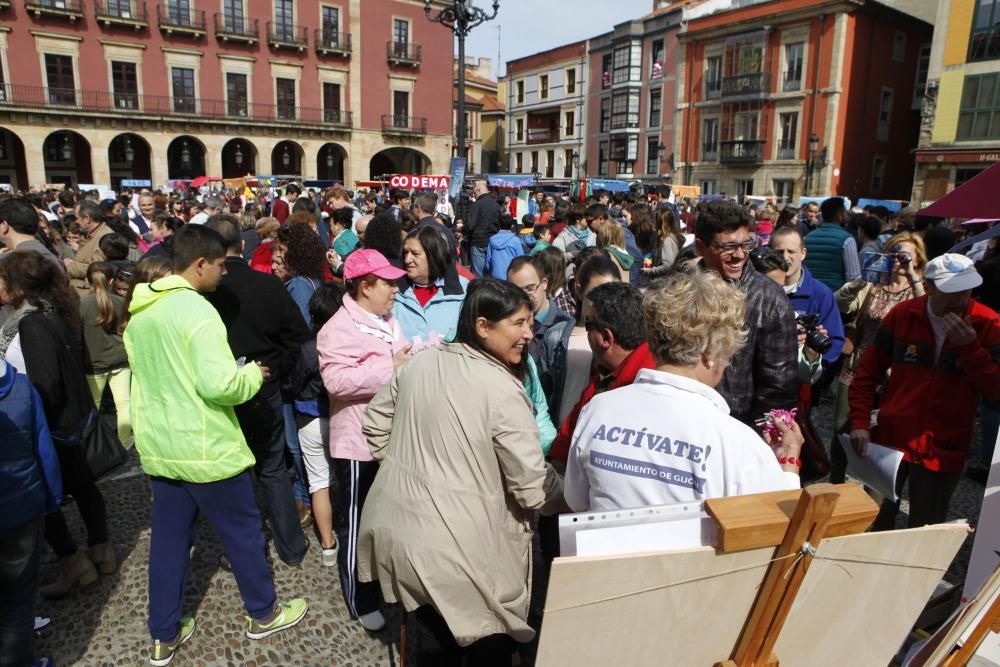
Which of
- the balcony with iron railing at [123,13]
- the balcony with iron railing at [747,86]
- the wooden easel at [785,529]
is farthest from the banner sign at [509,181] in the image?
the wooden easel at [785,529]

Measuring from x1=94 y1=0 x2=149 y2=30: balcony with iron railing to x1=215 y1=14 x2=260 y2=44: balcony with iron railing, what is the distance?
332cm

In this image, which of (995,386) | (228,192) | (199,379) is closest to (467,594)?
(199,379)

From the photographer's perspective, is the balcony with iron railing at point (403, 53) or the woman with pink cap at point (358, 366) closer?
the woman with pink cap at point (358, 366)

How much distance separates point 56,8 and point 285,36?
1022cm

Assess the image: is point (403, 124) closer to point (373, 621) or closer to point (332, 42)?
point (332, 42)

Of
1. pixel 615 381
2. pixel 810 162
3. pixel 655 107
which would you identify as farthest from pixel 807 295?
pixel 655 107

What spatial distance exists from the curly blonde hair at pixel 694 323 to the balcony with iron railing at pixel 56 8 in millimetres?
37230

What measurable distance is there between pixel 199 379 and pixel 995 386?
335cm

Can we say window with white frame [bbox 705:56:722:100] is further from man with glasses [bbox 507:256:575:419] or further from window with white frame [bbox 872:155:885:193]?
man with glasses [bbox 507:256:575:419]

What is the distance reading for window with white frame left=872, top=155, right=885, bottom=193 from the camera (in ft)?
100

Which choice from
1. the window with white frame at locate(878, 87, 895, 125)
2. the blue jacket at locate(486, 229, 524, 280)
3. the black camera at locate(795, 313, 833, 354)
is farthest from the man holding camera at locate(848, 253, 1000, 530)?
the window with white frame at locate(878, 87, 895, 125)

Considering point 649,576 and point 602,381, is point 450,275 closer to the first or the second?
point 602,381

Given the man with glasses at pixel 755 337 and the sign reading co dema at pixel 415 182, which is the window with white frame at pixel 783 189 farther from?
the man with glasses at pixel 755 337

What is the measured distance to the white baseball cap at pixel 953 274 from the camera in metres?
2.66
